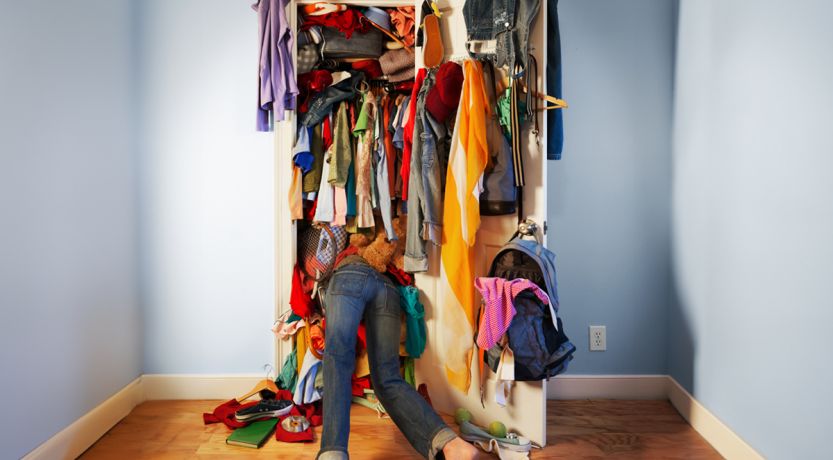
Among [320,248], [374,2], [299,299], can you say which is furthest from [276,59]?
[299,299]

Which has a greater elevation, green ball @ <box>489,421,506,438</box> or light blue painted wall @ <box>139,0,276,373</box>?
light blue painted wall @ <box>139,0,276,373</box>

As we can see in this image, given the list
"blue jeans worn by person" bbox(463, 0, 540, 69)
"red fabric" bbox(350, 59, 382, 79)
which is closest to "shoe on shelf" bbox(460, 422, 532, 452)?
"blue jeans worn by person" bbox(463, 0, 540, 69)

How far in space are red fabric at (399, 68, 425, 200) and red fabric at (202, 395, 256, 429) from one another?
123 cm

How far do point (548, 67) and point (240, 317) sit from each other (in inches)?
79.0

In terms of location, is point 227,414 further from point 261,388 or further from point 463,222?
point 463,222

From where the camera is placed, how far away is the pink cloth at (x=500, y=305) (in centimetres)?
191

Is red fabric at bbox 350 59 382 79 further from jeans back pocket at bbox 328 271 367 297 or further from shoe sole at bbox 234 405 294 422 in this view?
shoe sole at bbox 234 405 294 422

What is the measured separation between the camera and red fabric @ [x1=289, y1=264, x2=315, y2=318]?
241 centimetres

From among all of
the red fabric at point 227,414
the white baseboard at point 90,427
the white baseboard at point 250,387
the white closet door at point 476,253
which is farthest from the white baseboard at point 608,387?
the white baseboard at point 90,427

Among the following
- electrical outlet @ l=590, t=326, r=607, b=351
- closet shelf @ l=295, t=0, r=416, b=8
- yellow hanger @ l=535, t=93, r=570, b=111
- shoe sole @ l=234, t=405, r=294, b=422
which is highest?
closet shelf @ l=295, t=0, r=416, b=8

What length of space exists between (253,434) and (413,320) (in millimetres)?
863

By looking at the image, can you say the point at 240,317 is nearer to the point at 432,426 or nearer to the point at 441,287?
the point at 441,287

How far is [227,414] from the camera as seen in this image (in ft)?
7.45

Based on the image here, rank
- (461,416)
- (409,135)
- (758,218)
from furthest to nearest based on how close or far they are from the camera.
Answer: (409,135) < (461,416) < (758,218)
